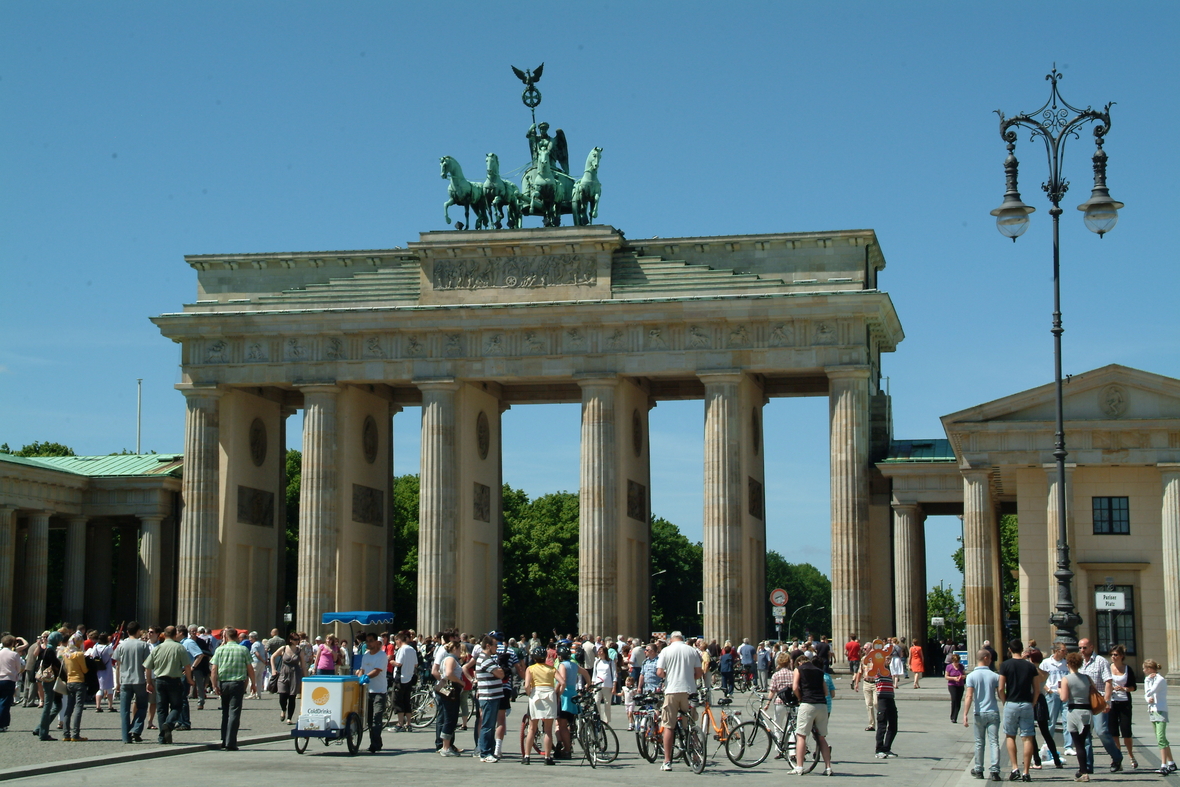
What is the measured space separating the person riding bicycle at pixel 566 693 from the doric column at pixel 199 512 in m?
39.5

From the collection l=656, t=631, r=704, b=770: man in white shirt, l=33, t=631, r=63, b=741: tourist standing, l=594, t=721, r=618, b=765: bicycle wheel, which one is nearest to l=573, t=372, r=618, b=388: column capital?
l=33, t=631, r=63, b=741: tourist standing

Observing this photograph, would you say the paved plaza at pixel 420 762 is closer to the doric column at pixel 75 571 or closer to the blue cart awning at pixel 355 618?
the blue cart awning at pixel 355 618

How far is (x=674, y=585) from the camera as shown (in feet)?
431

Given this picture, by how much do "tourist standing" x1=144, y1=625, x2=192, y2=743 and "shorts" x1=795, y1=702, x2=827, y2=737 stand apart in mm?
10796

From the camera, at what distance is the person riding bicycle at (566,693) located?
83.1 feet

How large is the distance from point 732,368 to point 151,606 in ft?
87.5

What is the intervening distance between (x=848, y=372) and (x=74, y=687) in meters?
37.0

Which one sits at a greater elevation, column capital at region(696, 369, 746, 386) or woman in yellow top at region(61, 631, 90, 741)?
column capital at region(696, 369, 746, 386)

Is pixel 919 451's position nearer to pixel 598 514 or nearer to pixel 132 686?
pixel 598 514

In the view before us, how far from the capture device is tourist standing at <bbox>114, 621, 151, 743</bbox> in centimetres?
2739

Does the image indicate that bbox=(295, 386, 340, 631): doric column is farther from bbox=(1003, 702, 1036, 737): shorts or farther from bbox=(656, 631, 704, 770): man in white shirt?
bbox=(1003, 702, 1036, 737): shorts

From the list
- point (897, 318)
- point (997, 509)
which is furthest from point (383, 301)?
point (997, 509)

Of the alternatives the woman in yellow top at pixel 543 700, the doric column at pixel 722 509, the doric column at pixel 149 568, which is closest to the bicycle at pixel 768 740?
the woman in yellow top at pixel 543 700

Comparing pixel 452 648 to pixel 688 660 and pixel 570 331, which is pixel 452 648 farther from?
pixel 570 331
